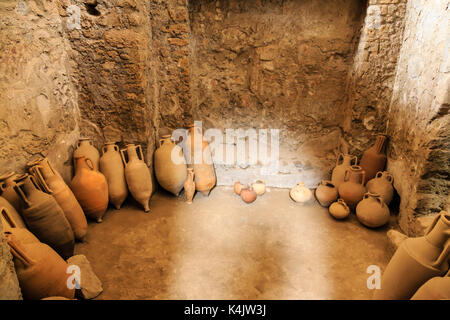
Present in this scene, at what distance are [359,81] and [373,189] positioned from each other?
1.05 metres

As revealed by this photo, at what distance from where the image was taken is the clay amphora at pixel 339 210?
2.37m

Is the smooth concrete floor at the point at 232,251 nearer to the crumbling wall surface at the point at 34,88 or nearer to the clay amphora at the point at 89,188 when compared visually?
the clay amphora at the point at 89,188

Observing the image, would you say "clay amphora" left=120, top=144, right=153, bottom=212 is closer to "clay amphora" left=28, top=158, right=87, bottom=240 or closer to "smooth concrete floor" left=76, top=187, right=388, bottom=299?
"smooth concrete floor" left=76, top=187, right=388, bottom=299

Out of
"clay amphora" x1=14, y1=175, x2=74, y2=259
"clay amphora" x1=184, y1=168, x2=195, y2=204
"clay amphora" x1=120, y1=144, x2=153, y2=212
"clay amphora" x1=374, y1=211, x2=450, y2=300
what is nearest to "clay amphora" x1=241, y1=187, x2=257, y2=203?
"clay amphora" x1=184, y1=168, x2=195, y2=204

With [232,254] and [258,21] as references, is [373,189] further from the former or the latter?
[258,21]

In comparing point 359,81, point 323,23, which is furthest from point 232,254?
point 323,23

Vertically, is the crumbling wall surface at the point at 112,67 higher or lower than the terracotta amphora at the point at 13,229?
higher

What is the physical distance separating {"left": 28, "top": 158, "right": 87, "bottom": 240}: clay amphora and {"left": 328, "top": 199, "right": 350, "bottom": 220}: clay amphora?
215cm

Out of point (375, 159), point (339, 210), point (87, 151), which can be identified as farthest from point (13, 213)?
point (375, 159)

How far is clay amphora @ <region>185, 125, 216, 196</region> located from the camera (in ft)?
9.17

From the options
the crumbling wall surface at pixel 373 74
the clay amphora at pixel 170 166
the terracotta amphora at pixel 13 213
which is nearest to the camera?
the terracotta amphora at pixel 13 213

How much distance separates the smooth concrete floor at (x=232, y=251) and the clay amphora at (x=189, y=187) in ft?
0.27

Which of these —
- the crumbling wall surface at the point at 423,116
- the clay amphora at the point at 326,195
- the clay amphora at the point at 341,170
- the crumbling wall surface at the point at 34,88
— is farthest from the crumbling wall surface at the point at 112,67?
the crumbling wall surface at the point at 423,116

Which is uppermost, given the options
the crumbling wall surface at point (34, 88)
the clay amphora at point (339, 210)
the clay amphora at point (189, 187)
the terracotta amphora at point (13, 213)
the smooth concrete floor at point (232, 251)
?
the crumbling wall surface at point (34, 88)
